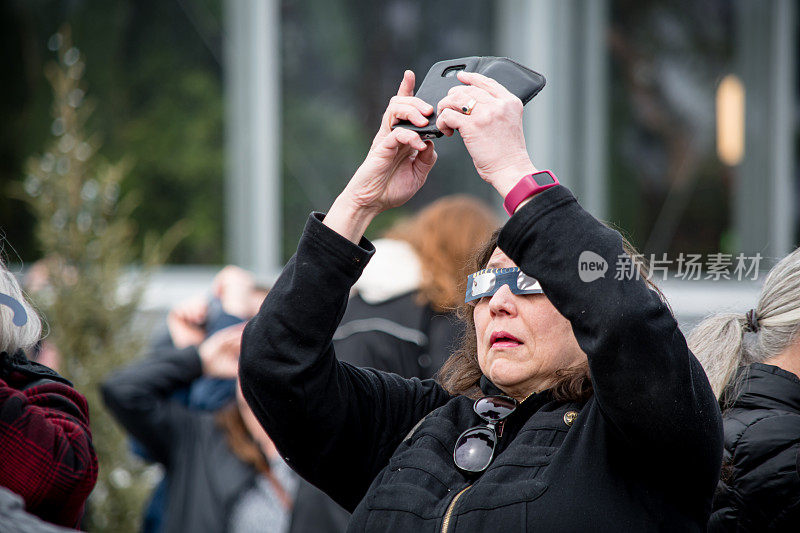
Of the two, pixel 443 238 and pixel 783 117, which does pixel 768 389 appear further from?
pixel 783 117

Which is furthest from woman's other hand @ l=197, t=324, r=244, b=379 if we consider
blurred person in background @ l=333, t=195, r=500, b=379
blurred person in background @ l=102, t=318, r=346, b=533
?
blurred person in background @ l=333, t=195, r=500, b=379

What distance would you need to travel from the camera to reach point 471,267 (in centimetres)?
221

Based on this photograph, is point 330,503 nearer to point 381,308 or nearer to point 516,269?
point 381,308

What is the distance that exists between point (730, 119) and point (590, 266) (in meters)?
5.26

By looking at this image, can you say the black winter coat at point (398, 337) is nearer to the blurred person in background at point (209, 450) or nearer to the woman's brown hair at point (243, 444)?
the blurred person in background at point (209, 450)

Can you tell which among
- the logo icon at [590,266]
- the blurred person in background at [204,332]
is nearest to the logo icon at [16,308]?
the logo icon at [590,266]

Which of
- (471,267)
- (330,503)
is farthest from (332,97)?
(471,267)

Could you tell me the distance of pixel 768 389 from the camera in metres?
2.08

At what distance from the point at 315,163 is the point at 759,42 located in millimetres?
3346

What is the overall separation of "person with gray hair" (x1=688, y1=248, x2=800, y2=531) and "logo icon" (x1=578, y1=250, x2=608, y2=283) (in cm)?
70

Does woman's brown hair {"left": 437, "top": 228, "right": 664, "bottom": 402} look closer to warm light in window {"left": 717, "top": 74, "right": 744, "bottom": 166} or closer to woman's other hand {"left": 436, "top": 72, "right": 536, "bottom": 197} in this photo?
woman's other hand {"left": 436, "top": 72, "right": 536, "bottom": 197}

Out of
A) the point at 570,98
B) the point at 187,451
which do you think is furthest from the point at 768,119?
the point at 187,451

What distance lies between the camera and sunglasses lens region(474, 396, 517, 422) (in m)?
1.89

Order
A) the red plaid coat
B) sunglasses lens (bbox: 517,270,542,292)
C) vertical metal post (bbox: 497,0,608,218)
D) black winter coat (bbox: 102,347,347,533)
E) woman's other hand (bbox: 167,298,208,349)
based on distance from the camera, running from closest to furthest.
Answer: the red plaid coat, sunglasses lens (bbox: 517,270,542,292), black winter coat (bbox: 102,347,347,533), woman's other hand (bbox: 167,298,208,349), vertical metal post (bbox: 497,0,608,218)
